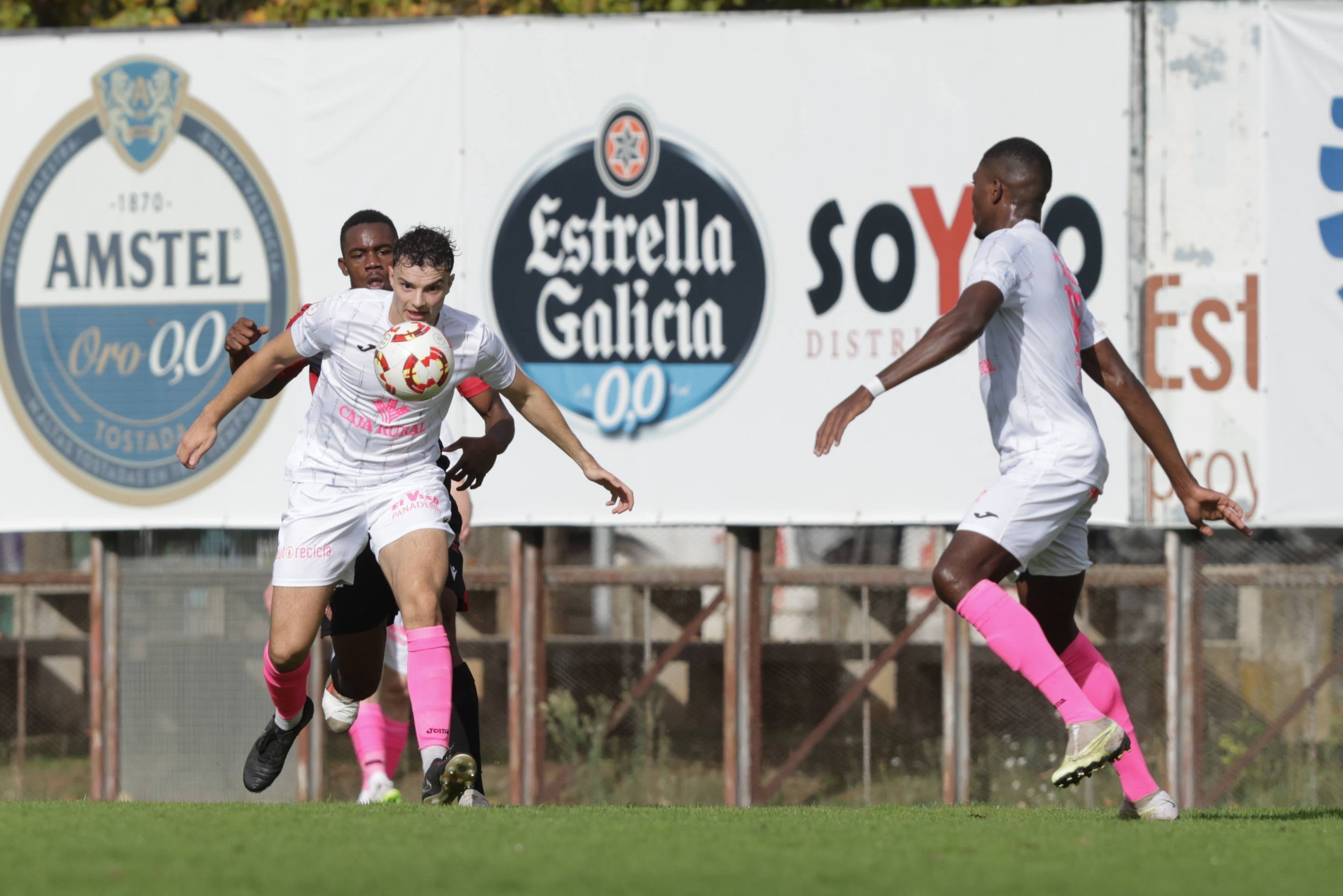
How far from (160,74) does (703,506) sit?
Answer: 13.5 ft

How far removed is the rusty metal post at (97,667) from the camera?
11.2 meters

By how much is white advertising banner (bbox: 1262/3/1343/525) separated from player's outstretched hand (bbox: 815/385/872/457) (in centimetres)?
534

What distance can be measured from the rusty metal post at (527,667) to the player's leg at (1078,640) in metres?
4.82

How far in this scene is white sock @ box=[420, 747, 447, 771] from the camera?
6203 millimetres

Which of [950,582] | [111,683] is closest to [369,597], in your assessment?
[950,582]

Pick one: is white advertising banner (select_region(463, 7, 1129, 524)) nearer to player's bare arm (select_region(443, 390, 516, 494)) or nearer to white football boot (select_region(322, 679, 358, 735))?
white football boot (select_region(322, 679, 358, 735))

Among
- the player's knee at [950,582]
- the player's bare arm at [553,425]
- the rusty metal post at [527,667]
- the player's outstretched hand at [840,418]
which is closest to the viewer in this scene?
the player's outstretched hand at [840,418]

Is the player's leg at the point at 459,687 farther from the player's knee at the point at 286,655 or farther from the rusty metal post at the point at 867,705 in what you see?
the rusty metal post at the point at 867,705

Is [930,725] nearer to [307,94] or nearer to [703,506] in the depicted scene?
[703,506]

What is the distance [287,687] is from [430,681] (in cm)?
94

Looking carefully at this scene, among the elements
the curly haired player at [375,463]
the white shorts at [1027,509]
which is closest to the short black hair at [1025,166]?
the white shorts at [1027,509]

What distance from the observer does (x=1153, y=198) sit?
34.3 feet

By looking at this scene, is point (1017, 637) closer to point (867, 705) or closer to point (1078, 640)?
point (1078, 640)

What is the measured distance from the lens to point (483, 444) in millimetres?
6617
